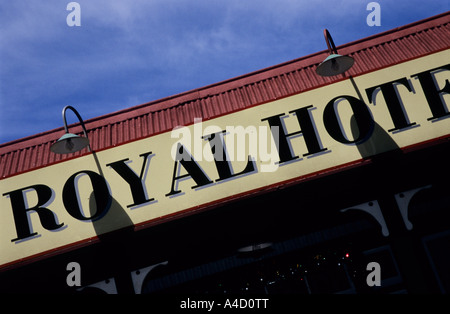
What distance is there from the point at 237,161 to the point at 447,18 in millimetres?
10339

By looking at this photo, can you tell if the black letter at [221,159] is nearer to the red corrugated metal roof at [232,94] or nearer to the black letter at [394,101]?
the black letter at [394,101]

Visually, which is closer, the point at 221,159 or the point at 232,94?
the point at 221,159

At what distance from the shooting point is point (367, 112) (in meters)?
6.36

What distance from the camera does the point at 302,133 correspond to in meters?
6.40

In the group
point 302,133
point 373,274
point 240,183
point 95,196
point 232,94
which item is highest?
point 232,94

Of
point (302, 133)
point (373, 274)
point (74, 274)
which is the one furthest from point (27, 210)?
point (373, 274)

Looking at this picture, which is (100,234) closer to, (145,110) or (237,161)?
(237,161)

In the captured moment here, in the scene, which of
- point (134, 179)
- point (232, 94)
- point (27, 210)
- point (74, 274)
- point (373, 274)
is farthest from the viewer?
point (232, 94)

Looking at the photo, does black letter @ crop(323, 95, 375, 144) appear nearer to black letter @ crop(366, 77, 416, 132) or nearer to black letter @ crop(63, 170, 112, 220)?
black letter @ crop(366, 77, 416, 132)

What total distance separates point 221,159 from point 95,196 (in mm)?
2287

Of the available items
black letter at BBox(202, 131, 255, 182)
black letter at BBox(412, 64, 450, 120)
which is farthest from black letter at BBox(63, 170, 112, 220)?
black letter at BBox(412, 64, 450, 120)

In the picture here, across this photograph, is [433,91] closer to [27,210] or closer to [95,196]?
[95,196]

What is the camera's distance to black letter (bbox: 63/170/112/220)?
20.0ft
